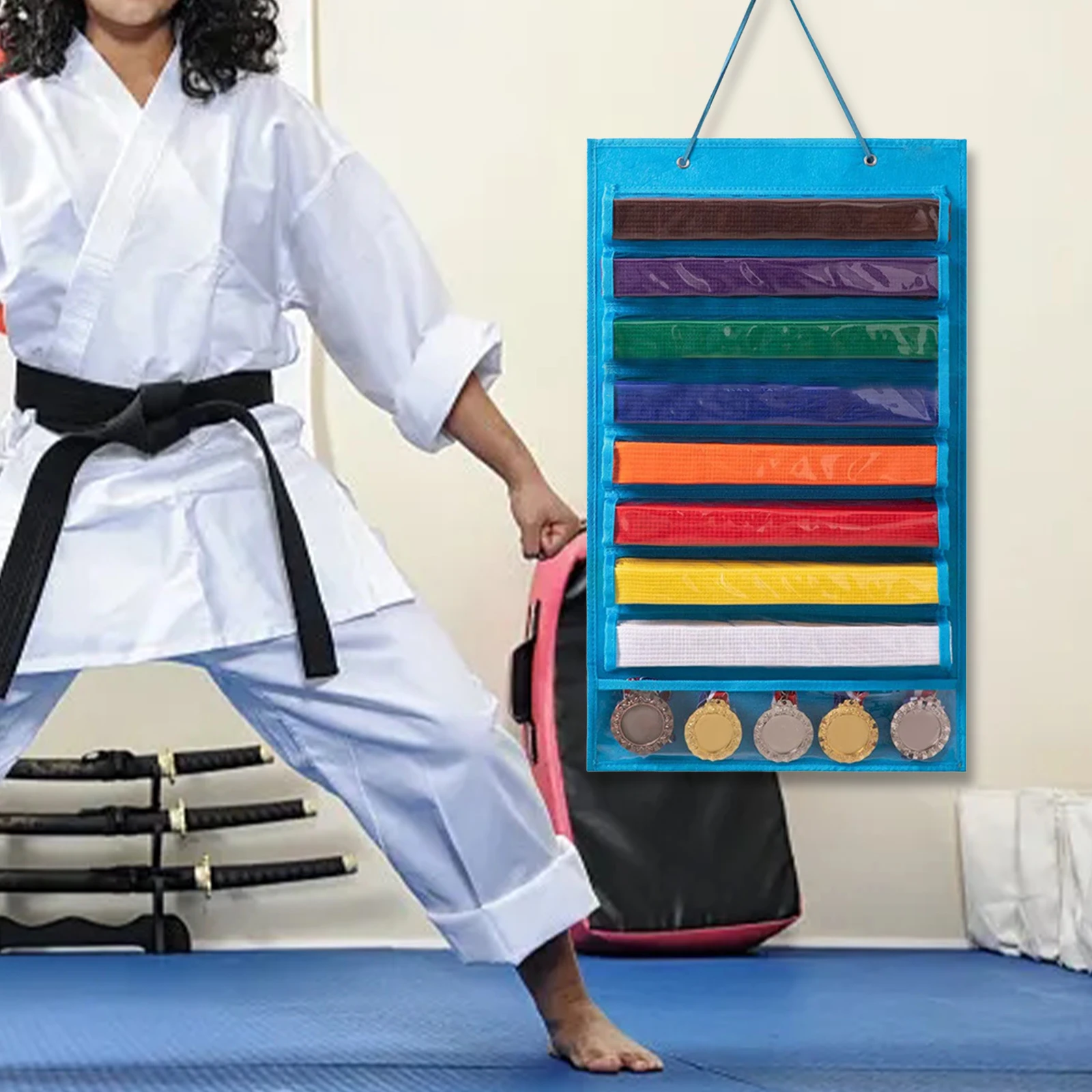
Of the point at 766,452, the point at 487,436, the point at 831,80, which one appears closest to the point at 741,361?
the point at 766,452

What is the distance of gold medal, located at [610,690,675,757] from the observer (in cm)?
388

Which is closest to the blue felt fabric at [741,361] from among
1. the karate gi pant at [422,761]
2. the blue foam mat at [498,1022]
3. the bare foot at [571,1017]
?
the blue foam mat at [498,1022]

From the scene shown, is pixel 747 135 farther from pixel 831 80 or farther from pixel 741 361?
pixel 741 361

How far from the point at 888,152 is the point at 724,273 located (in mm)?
356

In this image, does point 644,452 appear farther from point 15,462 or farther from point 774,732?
point 15,462

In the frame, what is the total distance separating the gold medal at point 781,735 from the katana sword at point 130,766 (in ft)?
2.71

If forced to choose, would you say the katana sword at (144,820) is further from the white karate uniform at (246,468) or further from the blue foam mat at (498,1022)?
the white karate uniform at (246,468)

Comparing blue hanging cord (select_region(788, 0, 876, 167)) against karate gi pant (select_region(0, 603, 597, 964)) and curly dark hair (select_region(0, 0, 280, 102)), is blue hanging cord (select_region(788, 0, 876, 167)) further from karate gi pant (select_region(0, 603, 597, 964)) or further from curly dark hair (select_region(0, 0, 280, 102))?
karate gi pant (select_region(0, 603, 597, 964))

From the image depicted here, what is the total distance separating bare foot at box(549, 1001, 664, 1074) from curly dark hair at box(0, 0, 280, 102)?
39.8 inches

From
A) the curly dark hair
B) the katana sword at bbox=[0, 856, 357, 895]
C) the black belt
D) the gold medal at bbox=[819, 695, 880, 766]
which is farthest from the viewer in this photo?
the gold medal at bbox=[819, 695, 880, 766]

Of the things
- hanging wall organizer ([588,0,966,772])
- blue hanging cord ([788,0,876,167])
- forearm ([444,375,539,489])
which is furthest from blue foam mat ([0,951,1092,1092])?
blue hanging cord ([788,0,876,167])

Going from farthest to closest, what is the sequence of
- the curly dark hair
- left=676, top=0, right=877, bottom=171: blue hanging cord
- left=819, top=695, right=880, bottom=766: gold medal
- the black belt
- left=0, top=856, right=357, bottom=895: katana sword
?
left=676, top=0, right=877, bottom=171: blue hanging cord, left=819, top=695, right=880, bottom=766: gold medal, left=0, top=856, right=357, bottom=895: katana sword, the curly dark hair, the black belt

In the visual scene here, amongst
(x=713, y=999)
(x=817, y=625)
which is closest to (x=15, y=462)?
(x=713, y=999)

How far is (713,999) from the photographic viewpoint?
321 cm
